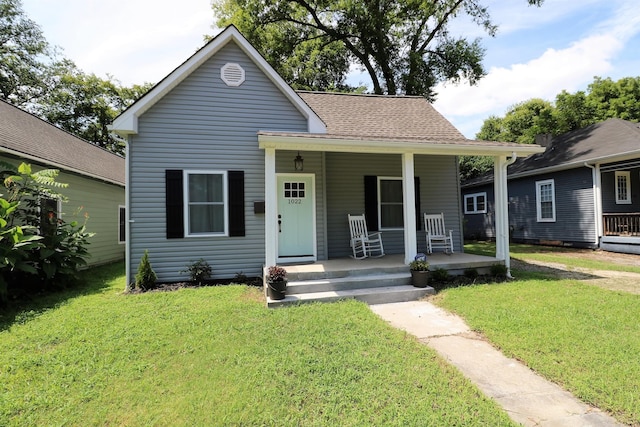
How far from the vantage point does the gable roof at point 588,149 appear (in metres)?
10.3

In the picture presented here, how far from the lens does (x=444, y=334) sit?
12.7 ft

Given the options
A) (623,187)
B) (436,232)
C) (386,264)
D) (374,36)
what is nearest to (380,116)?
(436,232)

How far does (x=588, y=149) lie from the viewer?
11.7 metres

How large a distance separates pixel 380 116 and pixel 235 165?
4.52 m

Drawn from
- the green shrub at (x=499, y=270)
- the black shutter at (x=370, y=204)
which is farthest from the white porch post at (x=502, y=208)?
the black shutter at (x=370, y=204)

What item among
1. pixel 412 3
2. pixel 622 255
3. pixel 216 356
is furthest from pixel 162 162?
pixel 412 3

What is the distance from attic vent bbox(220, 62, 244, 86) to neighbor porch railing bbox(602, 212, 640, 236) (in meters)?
12.3

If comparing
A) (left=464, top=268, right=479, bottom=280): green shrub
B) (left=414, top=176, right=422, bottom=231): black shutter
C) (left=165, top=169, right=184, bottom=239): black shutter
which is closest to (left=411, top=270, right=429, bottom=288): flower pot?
(left=464, top=268, right=479, bottom=280): green shrub

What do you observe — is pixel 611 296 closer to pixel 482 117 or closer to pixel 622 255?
pixel 622 255

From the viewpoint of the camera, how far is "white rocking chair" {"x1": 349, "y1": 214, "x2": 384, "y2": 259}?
7.45 meters

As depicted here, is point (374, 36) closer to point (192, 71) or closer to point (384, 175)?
point (384, 175)

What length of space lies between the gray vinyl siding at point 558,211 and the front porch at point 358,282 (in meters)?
7.55

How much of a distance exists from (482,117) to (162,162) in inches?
1467

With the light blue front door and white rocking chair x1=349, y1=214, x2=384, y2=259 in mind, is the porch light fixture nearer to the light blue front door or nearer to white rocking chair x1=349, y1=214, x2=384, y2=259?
the light blue front door
